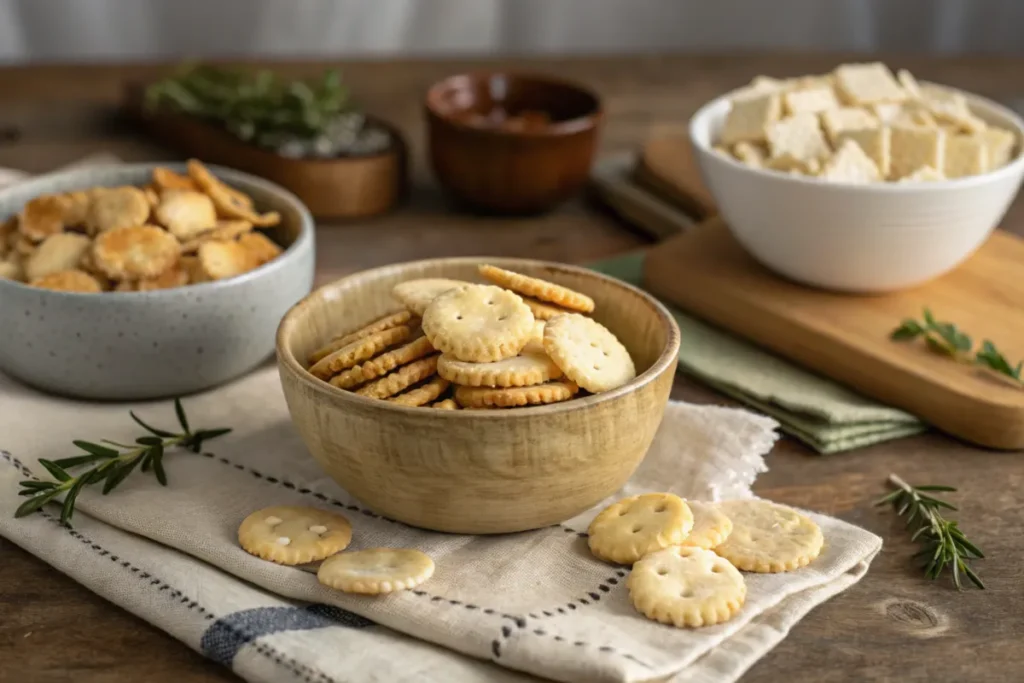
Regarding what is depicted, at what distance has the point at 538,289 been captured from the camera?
1.13 m

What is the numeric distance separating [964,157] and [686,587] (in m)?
0.77

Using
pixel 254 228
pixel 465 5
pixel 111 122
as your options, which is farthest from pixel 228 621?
pixel 465 5

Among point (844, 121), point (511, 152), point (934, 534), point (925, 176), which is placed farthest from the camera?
point (511, 152)

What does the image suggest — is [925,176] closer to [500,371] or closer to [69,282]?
[500,371]

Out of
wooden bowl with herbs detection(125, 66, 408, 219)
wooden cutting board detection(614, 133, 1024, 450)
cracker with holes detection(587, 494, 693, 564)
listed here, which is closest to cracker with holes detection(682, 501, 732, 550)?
cracker with holes detection(587, 494, 693, 564)

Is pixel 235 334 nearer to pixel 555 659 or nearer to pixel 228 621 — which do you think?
pixel 228 621

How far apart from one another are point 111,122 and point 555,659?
1751 millimetres

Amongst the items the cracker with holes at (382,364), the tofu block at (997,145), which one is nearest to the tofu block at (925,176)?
the tofu block at (997,145)

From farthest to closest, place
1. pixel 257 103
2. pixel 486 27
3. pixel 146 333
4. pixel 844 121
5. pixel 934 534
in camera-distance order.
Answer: pixel 486 27 → pixel 257 103 → pixel 844 121 → pixel 146 333 → pixel 934 534

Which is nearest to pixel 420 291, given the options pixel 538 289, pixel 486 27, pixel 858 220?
pixel 538 289

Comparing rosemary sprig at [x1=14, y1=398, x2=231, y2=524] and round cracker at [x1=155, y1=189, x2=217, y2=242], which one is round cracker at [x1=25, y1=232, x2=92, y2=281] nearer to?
round cracker at [x1=155, y1=189, x2=217, y2=242]

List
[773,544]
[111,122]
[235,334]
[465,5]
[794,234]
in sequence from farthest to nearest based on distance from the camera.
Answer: [465,5]
[111,122]
[794,234]
[235,334]
[773,544]

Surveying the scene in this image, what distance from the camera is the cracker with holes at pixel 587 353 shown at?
104cm

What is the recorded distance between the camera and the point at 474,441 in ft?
3.26
